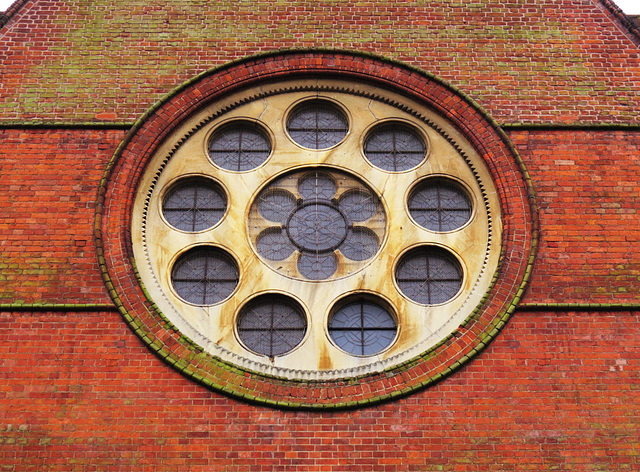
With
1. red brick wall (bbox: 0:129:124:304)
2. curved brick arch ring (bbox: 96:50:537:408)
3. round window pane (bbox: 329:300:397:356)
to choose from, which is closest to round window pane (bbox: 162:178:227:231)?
curved brick arch ring (bbox: 96:50:537:408)

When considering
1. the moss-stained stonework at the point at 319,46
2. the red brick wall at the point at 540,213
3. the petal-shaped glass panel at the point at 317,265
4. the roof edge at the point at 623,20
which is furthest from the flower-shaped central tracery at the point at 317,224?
the roof edge at the point at 623,20

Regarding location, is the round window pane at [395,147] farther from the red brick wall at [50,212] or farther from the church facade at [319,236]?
the red brick wall at [50,212]

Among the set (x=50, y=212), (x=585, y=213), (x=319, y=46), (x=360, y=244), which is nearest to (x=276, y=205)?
(x=360, y=244)

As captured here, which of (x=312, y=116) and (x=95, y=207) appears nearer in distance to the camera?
(x=95, y=207)

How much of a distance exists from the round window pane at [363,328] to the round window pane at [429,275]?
38 cm

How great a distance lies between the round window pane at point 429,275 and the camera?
37.4ft

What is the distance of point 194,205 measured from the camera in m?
12.0

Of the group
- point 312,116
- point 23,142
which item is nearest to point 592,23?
point 312,116

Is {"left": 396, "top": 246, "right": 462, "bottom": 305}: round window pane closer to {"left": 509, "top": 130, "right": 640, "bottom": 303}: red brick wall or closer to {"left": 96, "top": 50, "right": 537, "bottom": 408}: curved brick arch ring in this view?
{"left": 96, "top": 50, "right": 537, "bottom": 408}: curved brick arch ring

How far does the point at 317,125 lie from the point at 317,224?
4.34 ft

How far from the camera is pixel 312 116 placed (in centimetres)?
1255

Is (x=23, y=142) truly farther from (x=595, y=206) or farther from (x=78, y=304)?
(x=595, y=206)

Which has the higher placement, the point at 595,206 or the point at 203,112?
the point at 203,112

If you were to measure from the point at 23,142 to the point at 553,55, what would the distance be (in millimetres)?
6210
